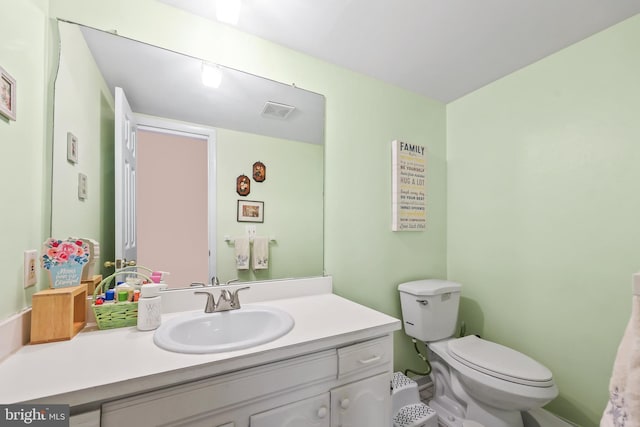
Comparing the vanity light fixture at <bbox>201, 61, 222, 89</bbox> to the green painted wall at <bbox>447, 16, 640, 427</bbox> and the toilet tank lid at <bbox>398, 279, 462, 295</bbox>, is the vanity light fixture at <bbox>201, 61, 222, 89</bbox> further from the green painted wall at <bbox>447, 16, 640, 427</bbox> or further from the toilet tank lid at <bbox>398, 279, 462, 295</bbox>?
the green painted wall at <bbox>447, 16, 640, 427</bbox>

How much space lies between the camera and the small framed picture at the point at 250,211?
1399 mm

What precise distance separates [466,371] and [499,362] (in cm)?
17

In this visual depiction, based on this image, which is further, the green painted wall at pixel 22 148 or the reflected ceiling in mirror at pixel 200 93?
the reflected ceiling in mirror at pixel 200 93

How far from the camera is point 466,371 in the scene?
142cm

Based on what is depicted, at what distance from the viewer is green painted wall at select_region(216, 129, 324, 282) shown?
Result: 4.45ft

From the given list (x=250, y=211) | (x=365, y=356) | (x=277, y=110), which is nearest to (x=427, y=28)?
(x=277, y=110)

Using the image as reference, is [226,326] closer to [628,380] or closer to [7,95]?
[7,95]

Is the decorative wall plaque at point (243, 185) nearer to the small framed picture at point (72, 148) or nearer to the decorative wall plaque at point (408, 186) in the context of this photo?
the small framed picture at point (72, 148)

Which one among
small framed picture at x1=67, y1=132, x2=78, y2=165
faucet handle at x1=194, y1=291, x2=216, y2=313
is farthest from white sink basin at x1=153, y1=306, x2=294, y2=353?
small framed picture at x1=67, y1=132, x2=78, y2=165

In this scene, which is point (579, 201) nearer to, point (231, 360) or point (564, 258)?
point (564, 258)

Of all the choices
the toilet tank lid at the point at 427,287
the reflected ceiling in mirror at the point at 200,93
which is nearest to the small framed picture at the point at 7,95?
the reflected ceiling in mirror at the point at 200,93

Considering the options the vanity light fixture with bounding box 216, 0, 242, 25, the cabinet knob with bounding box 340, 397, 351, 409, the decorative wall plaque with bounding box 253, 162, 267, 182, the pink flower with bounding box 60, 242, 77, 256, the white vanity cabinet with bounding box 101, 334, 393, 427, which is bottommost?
the cabinet knob with bounding box 340, 397, 351, 409

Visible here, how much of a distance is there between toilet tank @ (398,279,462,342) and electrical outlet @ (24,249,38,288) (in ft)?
5.95

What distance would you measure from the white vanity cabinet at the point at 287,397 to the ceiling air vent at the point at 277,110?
1.23 metres
